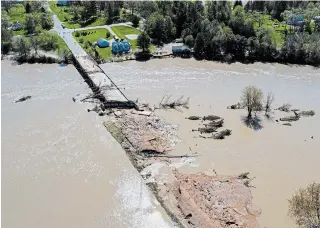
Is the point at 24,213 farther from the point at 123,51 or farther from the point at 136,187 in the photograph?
the point at 123,51

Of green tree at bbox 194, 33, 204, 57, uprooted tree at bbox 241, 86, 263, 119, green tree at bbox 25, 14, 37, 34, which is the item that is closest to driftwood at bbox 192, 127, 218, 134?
uprooted tree at bbox 241, 86, 263, 119

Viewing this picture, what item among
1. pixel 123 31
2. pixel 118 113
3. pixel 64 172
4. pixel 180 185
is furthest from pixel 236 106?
pixel 123 31

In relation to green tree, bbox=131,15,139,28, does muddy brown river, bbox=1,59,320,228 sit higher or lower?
lower

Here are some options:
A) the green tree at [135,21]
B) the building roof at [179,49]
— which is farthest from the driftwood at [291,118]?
the green tree at [135,21]

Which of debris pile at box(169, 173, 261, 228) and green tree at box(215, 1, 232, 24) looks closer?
debris pile at box(169, 173, 261, 228)

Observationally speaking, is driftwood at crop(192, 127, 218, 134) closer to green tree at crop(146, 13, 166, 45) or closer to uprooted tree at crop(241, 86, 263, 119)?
uprooted tree at crop(241, 86, 263, 119)

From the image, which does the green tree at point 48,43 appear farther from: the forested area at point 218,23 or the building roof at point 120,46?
the building roof at point 120,46

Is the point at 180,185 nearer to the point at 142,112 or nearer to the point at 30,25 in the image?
the point at 142,112
